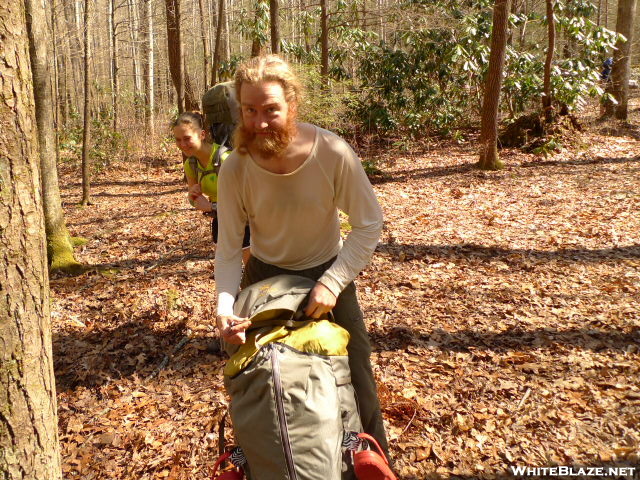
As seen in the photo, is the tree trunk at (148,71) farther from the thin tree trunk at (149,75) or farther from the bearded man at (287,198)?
the bearded man at (287,198)

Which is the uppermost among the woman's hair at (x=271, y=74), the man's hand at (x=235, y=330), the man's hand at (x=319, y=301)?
the woman's hair at (x=271, y=74)

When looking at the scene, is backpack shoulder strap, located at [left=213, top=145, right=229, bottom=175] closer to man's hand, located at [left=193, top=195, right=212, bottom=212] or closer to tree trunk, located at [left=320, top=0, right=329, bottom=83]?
man's hand, located at [left=193, top=195, right=212, bottom=212]

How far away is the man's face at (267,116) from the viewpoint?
1.87 m

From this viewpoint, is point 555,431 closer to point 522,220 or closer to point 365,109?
point 522,220

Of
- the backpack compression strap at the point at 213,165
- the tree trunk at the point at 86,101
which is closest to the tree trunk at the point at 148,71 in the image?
the tree trunk at the point at 86,101

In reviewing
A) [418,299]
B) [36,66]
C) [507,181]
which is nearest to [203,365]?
[418,299]

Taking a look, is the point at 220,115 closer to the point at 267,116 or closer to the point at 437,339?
the point at 267,116

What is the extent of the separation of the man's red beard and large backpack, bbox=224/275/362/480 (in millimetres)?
575

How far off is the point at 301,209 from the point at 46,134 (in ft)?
16.3

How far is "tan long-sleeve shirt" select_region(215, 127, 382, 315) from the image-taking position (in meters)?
1.98

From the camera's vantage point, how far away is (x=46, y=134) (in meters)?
5.66

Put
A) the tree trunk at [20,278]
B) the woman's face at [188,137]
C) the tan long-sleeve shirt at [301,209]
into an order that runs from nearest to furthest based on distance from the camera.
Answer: the tree trunk at [20,278], the tan long-sleeve shirt at [301,209], the woman's face at [188,137]

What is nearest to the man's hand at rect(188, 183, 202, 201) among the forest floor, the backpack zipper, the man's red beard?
the forest floor

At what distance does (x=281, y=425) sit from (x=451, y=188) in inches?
323
